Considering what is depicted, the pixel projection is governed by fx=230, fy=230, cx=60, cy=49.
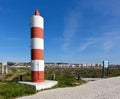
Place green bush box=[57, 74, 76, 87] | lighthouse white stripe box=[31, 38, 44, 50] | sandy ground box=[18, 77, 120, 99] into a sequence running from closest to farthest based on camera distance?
sandy ground box=[18, 77, 120, 99]
lighthouse white stripe box=[31, 38, 44, 50]
green bush box=[57, 74, 76, 87]

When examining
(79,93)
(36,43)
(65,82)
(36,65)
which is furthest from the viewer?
(65,82)

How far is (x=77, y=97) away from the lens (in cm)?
1120

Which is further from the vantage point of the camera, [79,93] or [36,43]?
[36,43]

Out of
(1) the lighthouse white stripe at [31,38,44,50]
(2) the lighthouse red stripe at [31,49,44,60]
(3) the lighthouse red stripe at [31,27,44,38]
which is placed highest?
(3) the lighthouse red stripe at [31,27,44,38]

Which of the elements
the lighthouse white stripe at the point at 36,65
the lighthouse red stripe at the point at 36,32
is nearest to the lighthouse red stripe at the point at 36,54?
the lighthouse white stripe at the point at 36,65

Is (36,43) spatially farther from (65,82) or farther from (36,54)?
(65,82)

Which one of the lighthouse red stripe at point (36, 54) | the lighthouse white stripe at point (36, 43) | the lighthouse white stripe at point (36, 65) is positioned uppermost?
the lighthouse white stripe at point (36, 43)

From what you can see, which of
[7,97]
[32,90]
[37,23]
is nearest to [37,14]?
[37,23]

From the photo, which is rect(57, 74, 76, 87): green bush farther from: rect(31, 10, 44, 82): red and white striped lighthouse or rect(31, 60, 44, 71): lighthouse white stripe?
rect(31, 60, 44, 71): lighthouse white stripe

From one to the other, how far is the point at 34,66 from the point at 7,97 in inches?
224

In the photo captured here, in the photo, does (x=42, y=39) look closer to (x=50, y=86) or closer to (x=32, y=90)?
(x=50, y=86)

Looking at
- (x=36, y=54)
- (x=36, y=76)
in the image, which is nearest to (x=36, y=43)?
Result: (x=36, y=54)

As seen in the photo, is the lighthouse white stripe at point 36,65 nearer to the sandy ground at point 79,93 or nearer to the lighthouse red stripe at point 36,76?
the lighthouse red stripe at point 36,76

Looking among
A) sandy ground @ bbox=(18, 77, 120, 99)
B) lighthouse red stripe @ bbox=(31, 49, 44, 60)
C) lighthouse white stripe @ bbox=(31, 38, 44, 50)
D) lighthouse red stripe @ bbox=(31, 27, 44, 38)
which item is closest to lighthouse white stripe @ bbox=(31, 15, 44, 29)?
lighthouse red stripe @ bbox=(31, 27, 44, 38)
